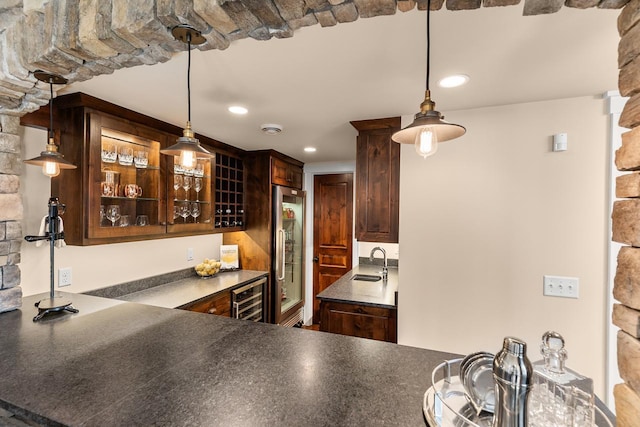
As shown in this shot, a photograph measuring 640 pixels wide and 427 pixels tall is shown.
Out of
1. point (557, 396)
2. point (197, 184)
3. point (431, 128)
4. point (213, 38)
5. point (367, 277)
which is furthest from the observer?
point (367, 277)

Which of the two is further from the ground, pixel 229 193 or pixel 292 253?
pixel 229 193

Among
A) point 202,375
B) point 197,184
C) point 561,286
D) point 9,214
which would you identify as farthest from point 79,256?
point 561,286

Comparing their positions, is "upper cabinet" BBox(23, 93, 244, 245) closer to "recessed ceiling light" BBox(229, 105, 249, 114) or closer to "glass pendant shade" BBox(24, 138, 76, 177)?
"glass pendant shade" BBox(24, 138, 76, 177)

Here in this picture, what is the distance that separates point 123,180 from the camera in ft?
7.30

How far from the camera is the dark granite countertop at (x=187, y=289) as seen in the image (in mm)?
2294

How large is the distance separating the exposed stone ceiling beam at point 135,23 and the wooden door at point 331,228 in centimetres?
333

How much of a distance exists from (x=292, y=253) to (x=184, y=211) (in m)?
1.77

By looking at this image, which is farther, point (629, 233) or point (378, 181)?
point (378, 181)

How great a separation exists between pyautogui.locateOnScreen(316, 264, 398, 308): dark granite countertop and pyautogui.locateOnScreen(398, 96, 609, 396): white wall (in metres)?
0.18

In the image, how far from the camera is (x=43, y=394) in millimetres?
849

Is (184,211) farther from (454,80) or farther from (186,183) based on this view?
(454,80)

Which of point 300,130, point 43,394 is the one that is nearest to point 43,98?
point 43,394

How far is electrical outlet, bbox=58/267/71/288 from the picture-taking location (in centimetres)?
202

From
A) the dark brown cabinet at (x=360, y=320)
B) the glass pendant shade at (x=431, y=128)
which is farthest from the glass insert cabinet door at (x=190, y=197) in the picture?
the glass pendant shade at (x=431, y=128)
